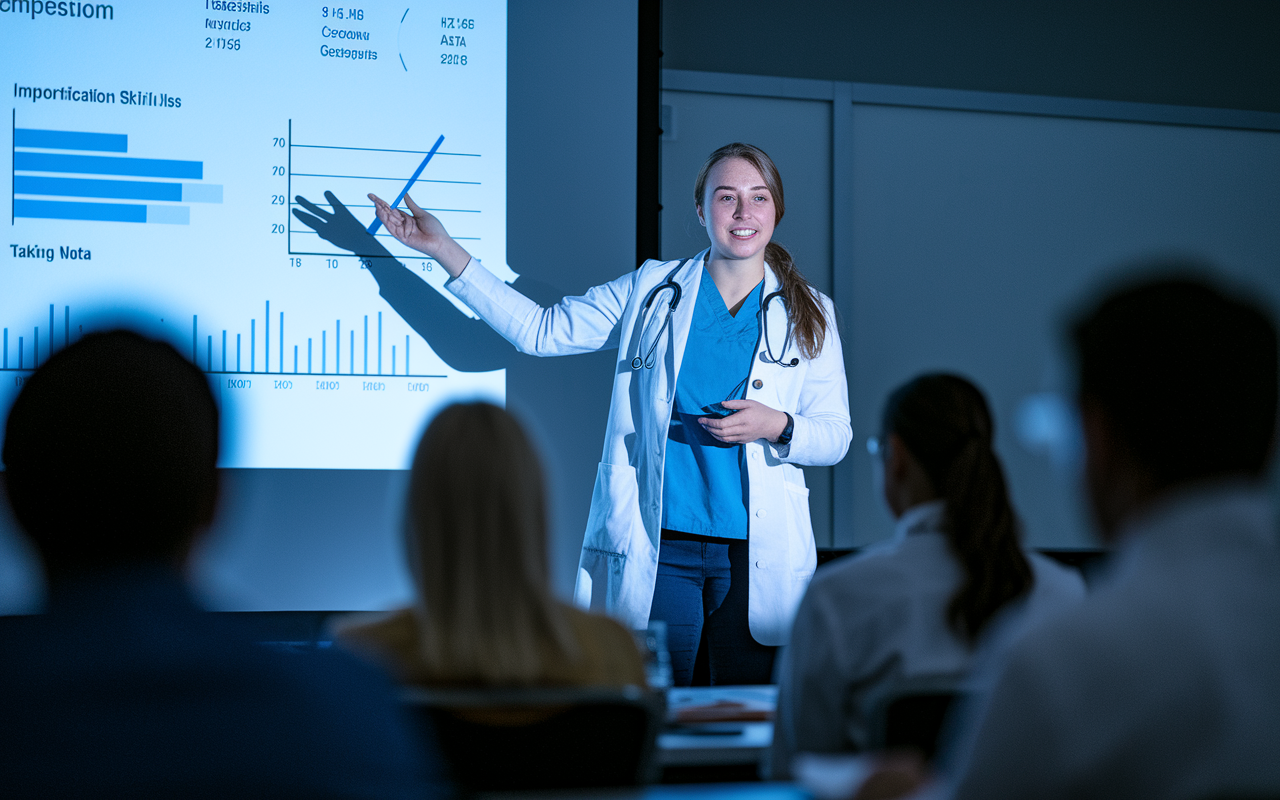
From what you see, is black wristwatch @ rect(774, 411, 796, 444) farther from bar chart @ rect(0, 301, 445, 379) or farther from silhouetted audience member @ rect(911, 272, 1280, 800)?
silhouetted audience member @ rect(911, 272, 1280, 800)

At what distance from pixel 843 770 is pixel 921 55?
3434mm

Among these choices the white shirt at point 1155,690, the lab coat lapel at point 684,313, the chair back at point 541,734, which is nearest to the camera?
the white shirt at point 1155,690

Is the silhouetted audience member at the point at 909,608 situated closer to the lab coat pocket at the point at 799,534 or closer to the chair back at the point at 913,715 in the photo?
the chair back at the point at 913,715

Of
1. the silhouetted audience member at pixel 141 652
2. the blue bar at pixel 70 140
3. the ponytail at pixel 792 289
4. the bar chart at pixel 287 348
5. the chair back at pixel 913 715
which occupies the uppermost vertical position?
the blue bar at pixel 70 140

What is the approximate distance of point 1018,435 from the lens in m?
3.90

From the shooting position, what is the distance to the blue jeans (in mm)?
2414

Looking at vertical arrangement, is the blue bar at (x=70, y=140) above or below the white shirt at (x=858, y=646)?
above

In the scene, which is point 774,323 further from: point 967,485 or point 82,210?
point 82,210

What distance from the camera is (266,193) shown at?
8.63 feet

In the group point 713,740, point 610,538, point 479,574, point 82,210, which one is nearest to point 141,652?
point 479,574

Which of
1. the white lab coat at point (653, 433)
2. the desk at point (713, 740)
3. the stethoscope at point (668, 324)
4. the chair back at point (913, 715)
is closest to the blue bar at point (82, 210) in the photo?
the white lab coat at point (653, 433)

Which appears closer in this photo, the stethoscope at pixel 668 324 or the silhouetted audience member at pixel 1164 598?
the silhouetted audience member at pixel 1164 598

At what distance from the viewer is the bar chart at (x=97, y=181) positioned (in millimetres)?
2492

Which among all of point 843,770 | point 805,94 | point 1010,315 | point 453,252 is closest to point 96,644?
point 843,770
